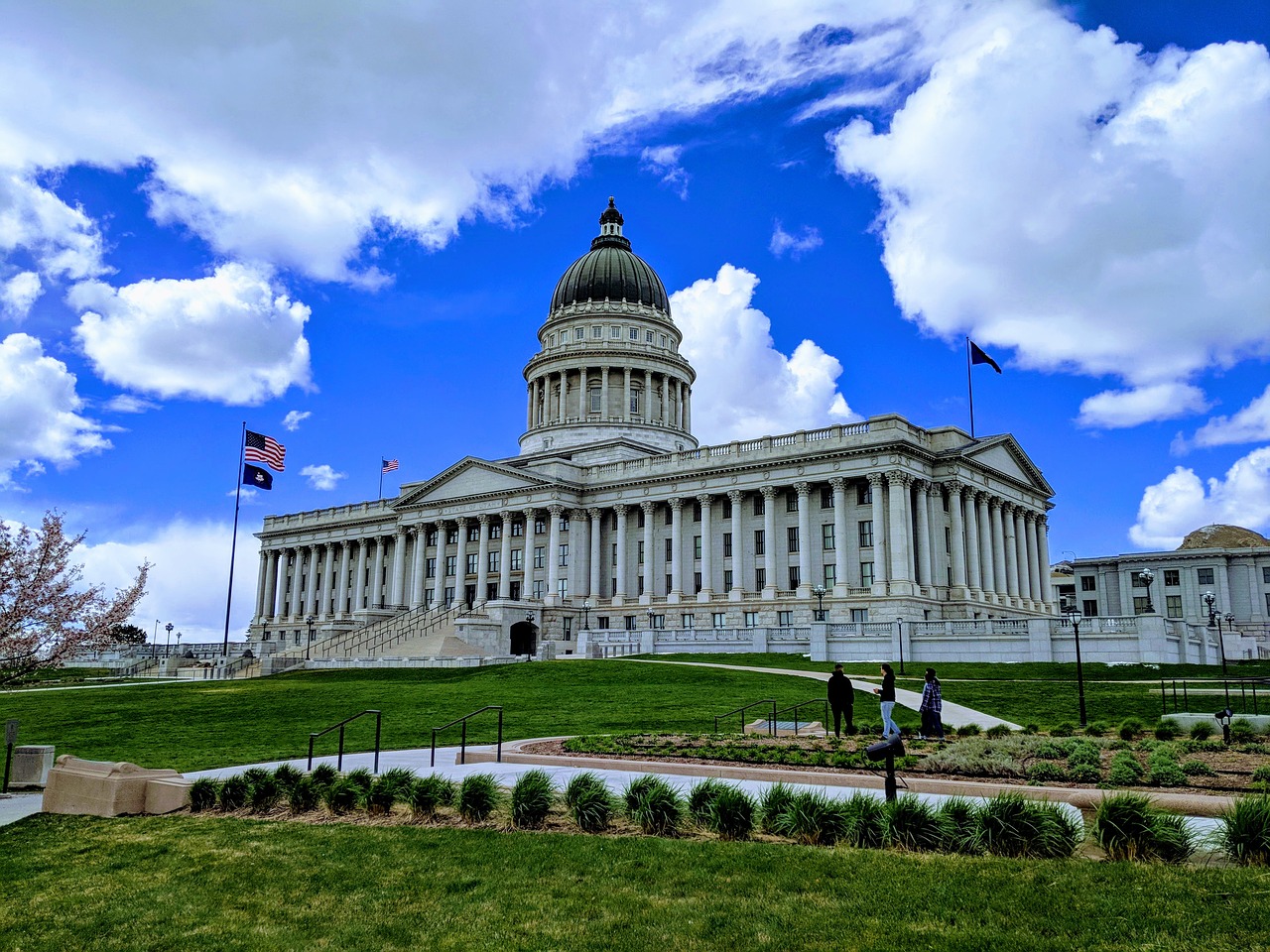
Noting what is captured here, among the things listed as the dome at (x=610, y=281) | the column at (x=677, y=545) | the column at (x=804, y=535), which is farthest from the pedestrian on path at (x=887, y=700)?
the dome at (x=610, y=281)

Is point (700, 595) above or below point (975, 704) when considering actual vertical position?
above

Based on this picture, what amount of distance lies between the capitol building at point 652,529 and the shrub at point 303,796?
41616 mm

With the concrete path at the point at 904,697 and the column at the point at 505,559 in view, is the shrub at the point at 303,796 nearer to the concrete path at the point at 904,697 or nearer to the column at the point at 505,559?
the concrete path at the point at 904,697

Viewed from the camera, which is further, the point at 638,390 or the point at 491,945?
the point at 638,390

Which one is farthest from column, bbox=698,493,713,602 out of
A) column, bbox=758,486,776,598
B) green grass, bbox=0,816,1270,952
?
green grass, bbox=0,816,1270,952

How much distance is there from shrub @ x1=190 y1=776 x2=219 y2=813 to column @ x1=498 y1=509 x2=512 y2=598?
7442 centimetres

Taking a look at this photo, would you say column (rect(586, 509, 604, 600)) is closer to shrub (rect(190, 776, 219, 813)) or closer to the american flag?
the american flag

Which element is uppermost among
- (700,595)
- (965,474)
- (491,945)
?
(965,474)

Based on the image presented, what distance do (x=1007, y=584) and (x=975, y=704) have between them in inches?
2147

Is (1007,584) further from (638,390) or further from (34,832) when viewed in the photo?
(34,832)

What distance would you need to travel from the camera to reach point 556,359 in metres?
111

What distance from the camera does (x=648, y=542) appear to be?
288 ft

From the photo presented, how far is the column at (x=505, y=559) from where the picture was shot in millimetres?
92169

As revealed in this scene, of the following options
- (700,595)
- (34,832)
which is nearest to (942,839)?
(34,832)
